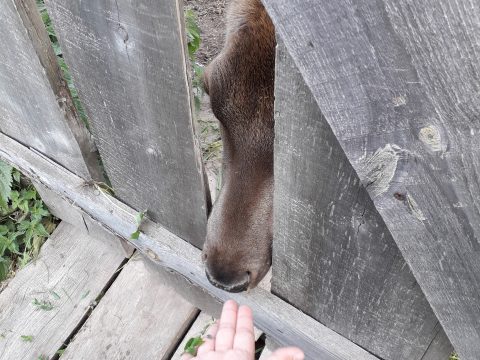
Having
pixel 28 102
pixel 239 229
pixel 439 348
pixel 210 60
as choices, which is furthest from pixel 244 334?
pixel 210 60

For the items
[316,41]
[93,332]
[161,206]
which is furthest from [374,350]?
[93,332]

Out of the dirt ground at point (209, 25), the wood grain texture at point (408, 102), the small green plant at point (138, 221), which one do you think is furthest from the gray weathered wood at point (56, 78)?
the dirt ground at point (209, 25)

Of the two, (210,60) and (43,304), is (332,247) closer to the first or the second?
(43,304)

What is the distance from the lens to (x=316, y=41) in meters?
1.27

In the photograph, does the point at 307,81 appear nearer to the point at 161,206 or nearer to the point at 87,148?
the point at 161,206

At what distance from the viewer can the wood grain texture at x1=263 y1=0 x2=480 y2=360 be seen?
110 cm

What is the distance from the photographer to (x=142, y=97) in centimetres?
210

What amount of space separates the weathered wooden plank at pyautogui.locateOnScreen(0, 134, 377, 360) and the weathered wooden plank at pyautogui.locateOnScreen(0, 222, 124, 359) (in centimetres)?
72

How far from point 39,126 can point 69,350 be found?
1.50 metres

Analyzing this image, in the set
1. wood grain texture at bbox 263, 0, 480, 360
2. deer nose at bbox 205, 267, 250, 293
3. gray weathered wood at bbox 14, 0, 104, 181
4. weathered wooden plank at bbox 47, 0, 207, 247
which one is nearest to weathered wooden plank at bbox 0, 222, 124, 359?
gray weathered wood at bbox 14, 0, 104, 181

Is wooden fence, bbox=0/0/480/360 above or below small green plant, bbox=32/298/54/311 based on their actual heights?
above

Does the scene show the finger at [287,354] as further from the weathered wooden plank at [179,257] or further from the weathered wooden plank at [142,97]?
the weathered wooden plank at [142,97]

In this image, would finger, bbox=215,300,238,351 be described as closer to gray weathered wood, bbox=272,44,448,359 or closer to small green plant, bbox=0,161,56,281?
gray weathered wood, bbox=272,44,448,359

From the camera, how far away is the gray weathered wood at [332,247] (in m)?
1.61
